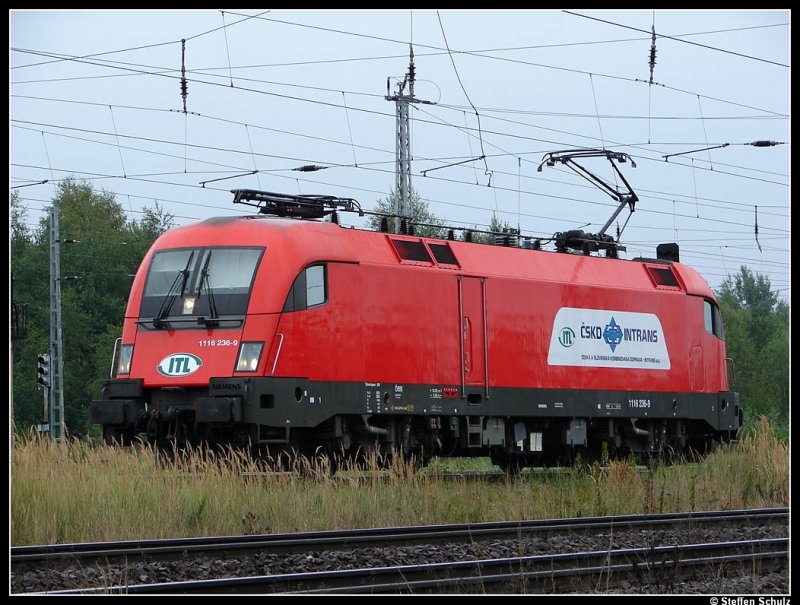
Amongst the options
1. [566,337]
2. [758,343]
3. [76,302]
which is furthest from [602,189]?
[758,343]

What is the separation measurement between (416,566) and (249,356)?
656 centimetres

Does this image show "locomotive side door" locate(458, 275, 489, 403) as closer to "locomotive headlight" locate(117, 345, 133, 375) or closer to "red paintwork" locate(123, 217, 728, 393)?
"red paintwork" locate(123, 217, 728, 393)

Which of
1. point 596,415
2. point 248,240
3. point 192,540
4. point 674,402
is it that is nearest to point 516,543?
point 192,540

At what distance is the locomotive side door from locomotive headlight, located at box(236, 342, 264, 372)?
11.5ft

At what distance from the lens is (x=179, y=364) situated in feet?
54.5

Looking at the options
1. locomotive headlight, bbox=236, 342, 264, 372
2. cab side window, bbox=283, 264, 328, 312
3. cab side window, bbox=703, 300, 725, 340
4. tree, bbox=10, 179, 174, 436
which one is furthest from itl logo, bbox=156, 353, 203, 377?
tree, bbox=10, 179, 174, 436

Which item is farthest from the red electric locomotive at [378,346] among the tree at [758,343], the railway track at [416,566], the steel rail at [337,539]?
the tree at [758,343]

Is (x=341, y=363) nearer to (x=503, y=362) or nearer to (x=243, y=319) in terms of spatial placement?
(x=243, y=319)

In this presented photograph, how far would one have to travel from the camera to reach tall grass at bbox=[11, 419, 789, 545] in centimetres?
1273

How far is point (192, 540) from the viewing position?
11328 mm

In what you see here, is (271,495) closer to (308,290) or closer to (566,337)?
(308,290)

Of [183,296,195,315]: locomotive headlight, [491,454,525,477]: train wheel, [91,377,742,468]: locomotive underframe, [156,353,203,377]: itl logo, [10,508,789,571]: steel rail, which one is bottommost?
[491,454,525,477]: train wheel

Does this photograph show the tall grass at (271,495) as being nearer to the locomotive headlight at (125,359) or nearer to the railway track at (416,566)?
the locomotive headlight at (125,359)

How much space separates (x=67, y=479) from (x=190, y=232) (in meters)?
4.24
